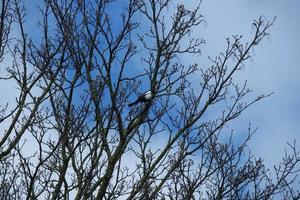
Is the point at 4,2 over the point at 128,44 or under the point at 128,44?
over

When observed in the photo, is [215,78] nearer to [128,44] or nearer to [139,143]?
[128,44]

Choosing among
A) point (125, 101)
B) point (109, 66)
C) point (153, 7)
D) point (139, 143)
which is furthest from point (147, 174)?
point (139, 143)

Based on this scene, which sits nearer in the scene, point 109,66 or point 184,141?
point 109,66

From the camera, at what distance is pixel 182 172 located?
1005 cm

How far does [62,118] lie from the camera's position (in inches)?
308

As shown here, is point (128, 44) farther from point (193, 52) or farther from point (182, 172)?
point (182, 172)

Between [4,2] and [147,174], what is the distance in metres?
3.62

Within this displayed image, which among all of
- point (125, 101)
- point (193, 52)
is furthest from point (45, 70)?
point (193, 52)

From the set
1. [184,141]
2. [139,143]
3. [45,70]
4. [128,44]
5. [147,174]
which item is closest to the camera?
[147,174]

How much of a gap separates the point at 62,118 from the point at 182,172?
318 centimetres

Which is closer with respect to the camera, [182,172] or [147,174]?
[147,174]

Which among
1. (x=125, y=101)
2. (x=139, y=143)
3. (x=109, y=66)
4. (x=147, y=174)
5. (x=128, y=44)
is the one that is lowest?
(x=147, y=174)

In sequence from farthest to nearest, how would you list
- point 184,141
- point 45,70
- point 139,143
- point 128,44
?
point 139,143, point 184,141, point 45,70, point 128,44

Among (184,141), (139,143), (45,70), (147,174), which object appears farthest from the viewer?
(139,143)
